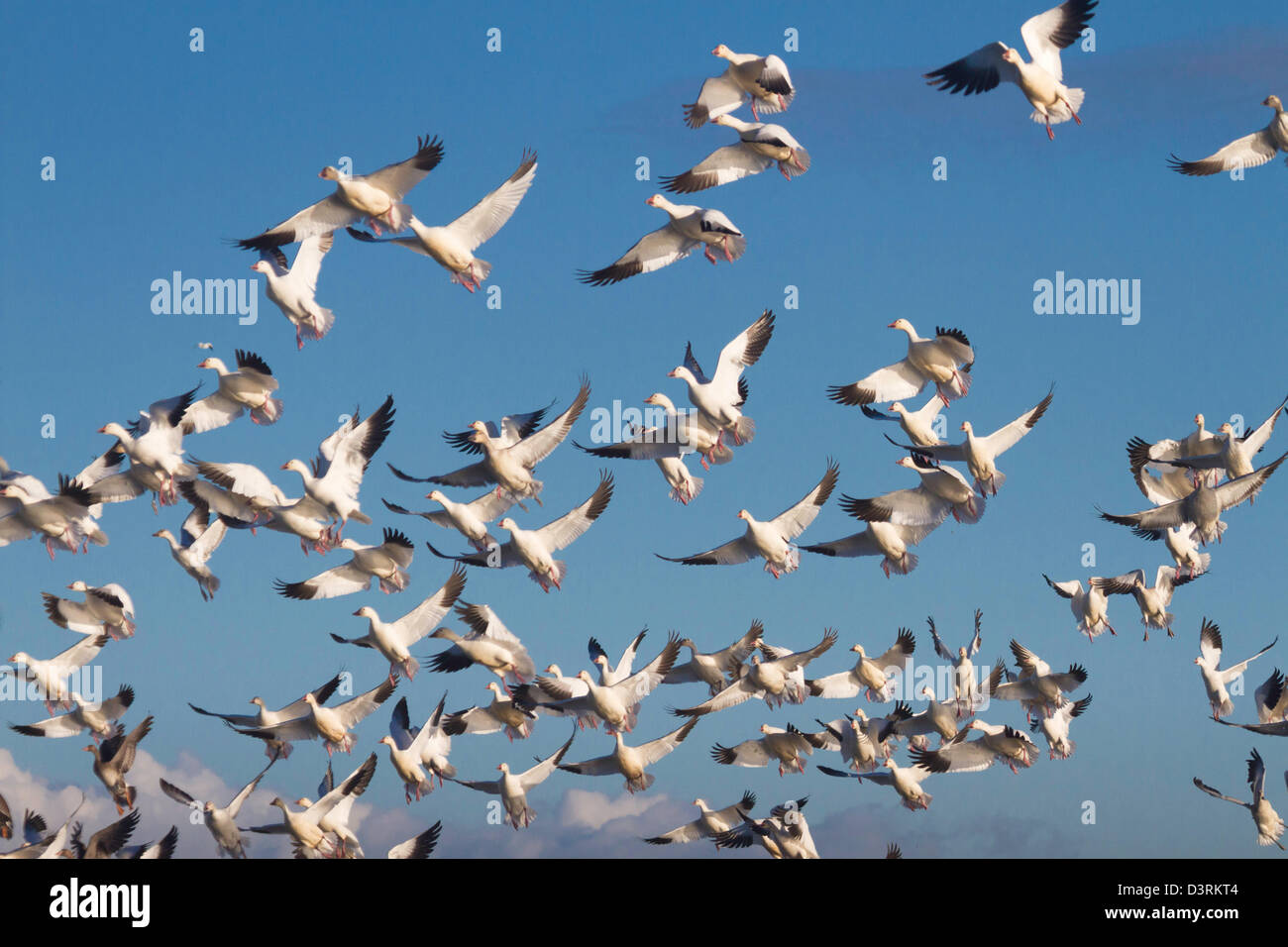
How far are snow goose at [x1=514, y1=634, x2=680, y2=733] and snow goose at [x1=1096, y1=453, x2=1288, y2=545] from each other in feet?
23.2

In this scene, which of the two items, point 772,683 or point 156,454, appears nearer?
point 156,454

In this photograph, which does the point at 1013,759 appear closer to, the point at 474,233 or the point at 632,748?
the point at 632,748

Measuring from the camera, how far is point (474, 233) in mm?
22469

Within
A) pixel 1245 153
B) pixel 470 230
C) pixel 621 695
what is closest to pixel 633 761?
pixel 621 695

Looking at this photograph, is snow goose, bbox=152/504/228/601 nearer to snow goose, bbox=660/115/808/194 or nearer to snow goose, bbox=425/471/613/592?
snow goose, bbox=425/471/613/592

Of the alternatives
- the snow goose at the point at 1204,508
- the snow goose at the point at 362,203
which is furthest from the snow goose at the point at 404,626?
the snow goose at the point at 1204,508

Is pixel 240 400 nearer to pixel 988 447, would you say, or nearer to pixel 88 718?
pixel 88 718

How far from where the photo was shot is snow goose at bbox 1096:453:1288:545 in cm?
2369

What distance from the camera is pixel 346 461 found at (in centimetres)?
2261

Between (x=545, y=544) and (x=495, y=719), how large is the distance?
185 inches

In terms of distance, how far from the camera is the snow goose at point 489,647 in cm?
2570

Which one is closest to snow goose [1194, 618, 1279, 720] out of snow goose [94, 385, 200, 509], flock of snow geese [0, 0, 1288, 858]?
flock of snow geese [0, 0, 1288, 858]

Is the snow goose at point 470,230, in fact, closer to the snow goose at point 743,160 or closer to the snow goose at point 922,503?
the snow goose at point 743,160

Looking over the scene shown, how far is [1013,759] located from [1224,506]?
5.53m
